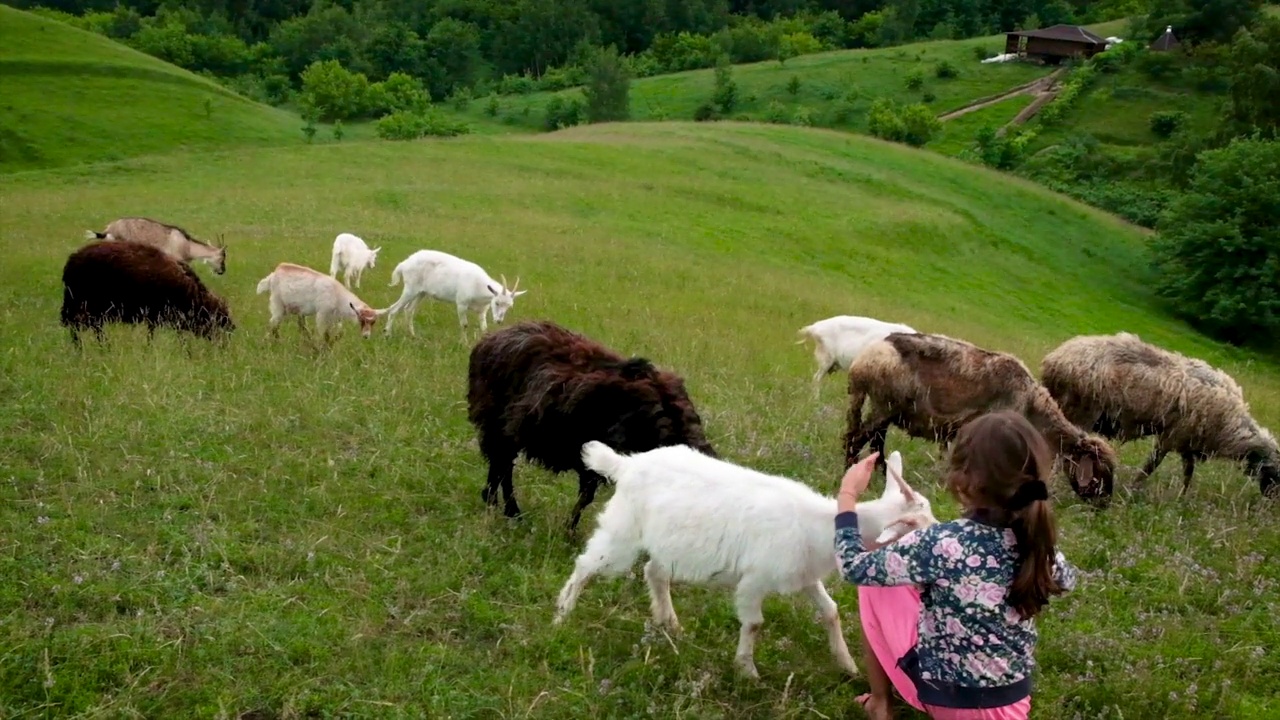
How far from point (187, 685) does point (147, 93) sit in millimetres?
51735

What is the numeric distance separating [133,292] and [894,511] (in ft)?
28.9

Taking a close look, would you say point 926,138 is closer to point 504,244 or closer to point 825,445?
point 504,244

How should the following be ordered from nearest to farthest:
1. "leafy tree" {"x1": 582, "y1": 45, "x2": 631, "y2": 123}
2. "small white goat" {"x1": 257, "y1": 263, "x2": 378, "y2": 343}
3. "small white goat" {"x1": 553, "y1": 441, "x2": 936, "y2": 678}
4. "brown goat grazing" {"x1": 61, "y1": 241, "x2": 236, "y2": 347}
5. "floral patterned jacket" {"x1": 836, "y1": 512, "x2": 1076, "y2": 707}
→ "floral patterned jacket" {"x1": 836, "y1": 512, "x2": 1076, "y2": 707}
"small white goat" {"x1": 553, "y1": 441, "x2": 936, "y2": 678}
"brown goat grazing" {"x1": 61, "y1": 241, "x2": 236, "y2": 347}
"small white goat" {"x1": 257, "y1": 263, "x2": 378, "y2": 343}
"leafy tree" {"x1": 582, "y1": 45, "x2": 631, "y2": 123}

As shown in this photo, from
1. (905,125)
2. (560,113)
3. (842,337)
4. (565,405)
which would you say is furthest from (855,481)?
(560,113)

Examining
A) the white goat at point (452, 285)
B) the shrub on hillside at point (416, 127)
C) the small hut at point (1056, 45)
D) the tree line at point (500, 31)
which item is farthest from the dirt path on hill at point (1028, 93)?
the white goat at point (452, 285)

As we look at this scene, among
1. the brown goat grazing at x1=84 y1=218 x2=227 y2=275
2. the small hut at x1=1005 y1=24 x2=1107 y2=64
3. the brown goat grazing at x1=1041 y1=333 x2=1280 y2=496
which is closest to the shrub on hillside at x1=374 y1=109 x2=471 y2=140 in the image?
the brown goat grazing at x1=84 y1=218 x2=227 y2=275

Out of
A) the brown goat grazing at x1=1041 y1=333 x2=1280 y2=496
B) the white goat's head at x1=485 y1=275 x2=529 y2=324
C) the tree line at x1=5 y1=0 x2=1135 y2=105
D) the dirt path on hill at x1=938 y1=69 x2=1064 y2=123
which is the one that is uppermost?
the tree line at x1=5 y1=0 x2=1135 y2=105

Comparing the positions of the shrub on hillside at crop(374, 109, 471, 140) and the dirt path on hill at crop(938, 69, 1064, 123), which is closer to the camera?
the shrub on hillside at crop(374, 109, 471, 140)

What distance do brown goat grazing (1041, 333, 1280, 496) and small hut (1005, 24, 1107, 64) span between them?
7668 cm

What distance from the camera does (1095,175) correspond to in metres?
53.6

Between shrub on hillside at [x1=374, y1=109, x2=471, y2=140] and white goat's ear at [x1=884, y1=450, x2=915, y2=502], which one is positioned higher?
white goat's ear at [x1=884, y1=450, x2=915, y2=502]

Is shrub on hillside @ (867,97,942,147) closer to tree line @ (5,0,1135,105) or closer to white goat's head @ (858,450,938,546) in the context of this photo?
tree line @ (5,0,1135,105)

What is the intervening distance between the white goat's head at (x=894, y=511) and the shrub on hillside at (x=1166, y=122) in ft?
217

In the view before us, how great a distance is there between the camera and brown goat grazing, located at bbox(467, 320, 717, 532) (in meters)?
6.17
